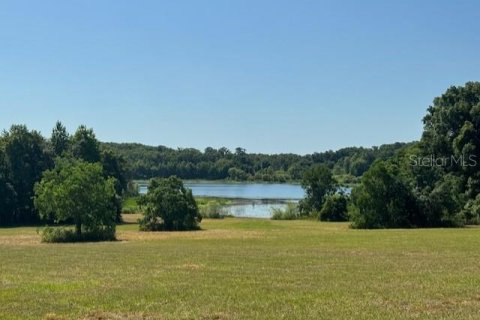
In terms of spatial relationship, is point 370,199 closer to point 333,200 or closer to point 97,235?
point 333,200

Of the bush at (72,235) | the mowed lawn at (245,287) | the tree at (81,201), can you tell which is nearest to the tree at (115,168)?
the tree at (81,201)

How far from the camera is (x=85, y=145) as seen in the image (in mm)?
93750

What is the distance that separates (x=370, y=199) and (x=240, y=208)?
166 ft

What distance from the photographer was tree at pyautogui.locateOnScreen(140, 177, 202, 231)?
6481 centimetres

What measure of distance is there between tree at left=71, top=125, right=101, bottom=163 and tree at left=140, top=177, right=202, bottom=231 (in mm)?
30478

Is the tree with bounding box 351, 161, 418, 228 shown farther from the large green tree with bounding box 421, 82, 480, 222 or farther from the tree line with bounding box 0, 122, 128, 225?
the tree line with bounding box 0, 122, 128, 225

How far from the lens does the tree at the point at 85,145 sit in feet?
306

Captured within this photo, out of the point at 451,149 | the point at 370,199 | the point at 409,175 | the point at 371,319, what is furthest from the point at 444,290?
the point at 451,149

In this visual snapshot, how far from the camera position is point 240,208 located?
11331cm

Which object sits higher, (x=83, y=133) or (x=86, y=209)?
(x=83, y=133)

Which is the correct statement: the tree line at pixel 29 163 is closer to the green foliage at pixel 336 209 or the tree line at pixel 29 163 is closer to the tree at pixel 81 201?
the tree at pixel 81 201

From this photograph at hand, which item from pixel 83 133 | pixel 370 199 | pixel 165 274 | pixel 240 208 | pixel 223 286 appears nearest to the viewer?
pixel 223 286

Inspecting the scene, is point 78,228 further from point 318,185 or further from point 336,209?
point 318,185

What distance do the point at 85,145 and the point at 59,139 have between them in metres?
9.26
